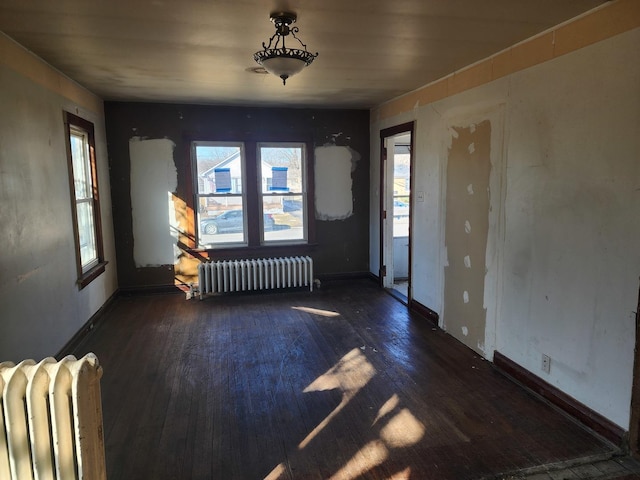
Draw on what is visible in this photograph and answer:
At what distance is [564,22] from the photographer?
2.74 m

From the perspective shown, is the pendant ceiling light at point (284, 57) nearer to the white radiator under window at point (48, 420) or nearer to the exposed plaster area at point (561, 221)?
the exposed plaster area at point (561, 221)

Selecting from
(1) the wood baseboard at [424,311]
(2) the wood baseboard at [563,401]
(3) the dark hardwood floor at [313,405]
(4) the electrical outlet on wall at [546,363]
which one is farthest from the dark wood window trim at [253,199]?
(4) the electrical outlet on wall at [546,363]

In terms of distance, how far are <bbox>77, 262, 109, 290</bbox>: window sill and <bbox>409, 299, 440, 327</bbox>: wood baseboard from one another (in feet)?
11.8

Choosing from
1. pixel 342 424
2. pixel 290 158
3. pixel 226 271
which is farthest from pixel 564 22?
pixel 226 271

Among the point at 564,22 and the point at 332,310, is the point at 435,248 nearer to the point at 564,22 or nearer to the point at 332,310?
the point at 332,310

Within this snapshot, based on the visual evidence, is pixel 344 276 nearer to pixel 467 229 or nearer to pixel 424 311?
pixel 424 311

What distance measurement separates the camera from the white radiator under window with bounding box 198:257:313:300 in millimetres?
5654

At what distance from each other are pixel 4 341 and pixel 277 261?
11.2 feet

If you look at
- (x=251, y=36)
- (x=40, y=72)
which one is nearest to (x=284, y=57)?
(x=251, y=36)

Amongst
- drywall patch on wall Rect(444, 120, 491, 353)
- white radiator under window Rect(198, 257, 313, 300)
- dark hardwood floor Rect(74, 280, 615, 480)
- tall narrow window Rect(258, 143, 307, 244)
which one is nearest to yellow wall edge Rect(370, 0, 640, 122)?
drywall patch on wall Rect(444, 120, 491, 353)

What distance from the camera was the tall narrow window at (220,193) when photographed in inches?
231

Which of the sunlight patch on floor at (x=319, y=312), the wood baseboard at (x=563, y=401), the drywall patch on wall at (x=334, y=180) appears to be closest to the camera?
the wood baseboard at (x=563, y=401)

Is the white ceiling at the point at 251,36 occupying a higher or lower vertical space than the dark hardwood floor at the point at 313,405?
higher

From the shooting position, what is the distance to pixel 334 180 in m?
6.32
